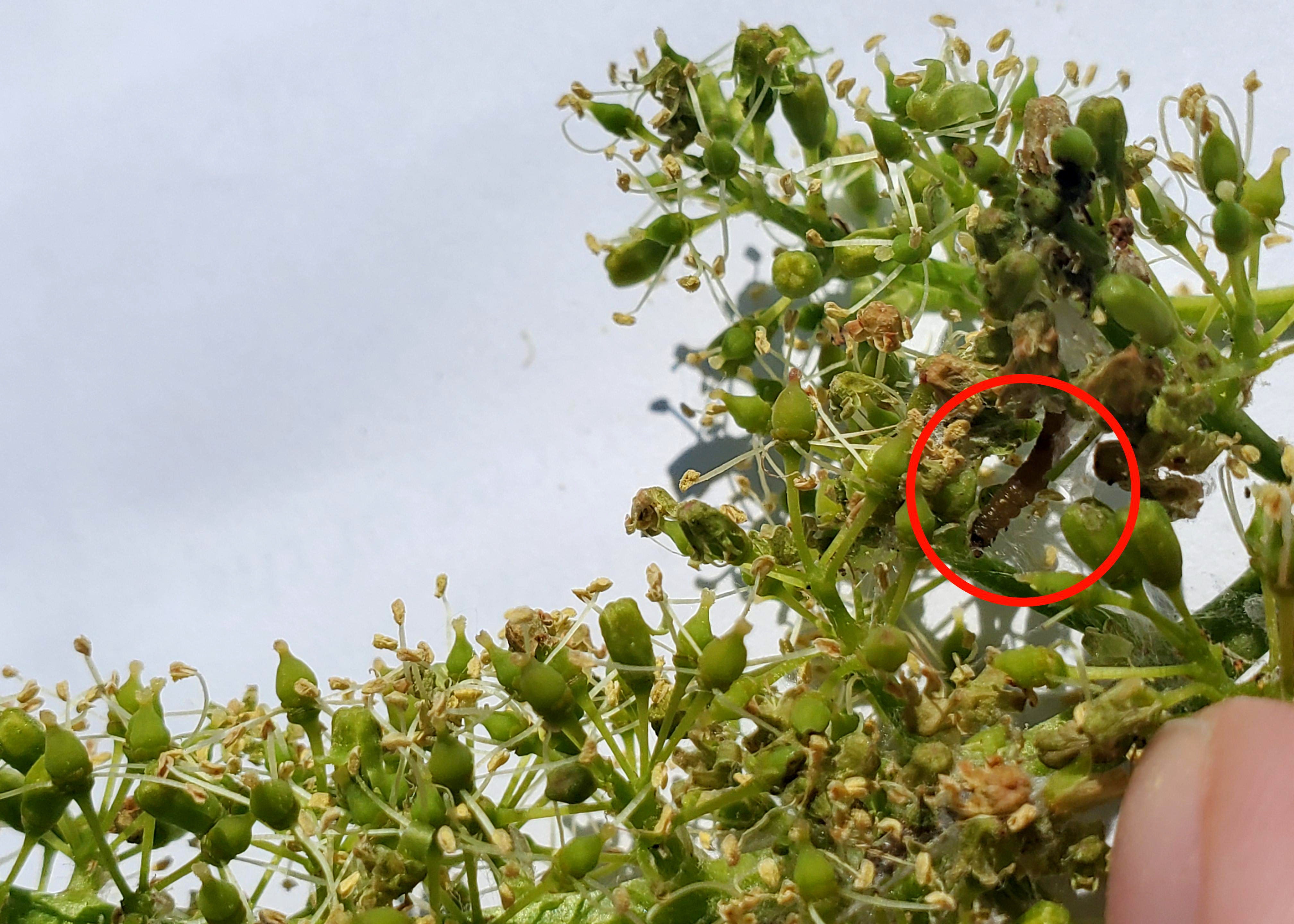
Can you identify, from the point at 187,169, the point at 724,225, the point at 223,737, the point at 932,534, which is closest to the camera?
the point at 932,534

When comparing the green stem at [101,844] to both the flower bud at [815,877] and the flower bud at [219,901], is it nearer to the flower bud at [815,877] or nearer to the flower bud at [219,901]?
the flower bud at [219,901]

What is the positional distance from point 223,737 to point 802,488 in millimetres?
611

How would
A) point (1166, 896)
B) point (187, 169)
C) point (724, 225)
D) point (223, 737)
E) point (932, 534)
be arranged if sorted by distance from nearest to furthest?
point (1166, 896) → point (932, 534) → point (223, 737) → point (724, 225) → point (187, 169)

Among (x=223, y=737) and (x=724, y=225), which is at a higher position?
(x=724, y=225)

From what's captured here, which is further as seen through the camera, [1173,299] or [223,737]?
[1173,299]

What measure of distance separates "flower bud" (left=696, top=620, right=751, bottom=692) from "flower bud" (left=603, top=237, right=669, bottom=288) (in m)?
0.51

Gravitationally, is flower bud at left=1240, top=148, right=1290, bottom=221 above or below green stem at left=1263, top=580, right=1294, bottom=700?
above

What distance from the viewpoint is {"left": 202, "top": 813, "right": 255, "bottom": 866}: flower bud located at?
98 centimetres

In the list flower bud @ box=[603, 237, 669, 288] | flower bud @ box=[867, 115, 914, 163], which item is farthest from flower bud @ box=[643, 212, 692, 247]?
flower bud @ box=[867, 115, 914, 163]

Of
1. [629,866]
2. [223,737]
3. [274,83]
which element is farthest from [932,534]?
[274,83]

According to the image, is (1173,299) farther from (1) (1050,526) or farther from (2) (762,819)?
(2) (762,819)

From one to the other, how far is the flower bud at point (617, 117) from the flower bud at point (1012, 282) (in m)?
0.51

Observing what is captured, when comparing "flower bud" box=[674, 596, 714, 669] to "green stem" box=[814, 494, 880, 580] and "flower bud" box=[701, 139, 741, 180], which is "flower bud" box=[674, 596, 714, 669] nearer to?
"green stem" box=[814, 494, 880, 580]

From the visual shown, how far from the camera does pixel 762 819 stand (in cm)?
95
